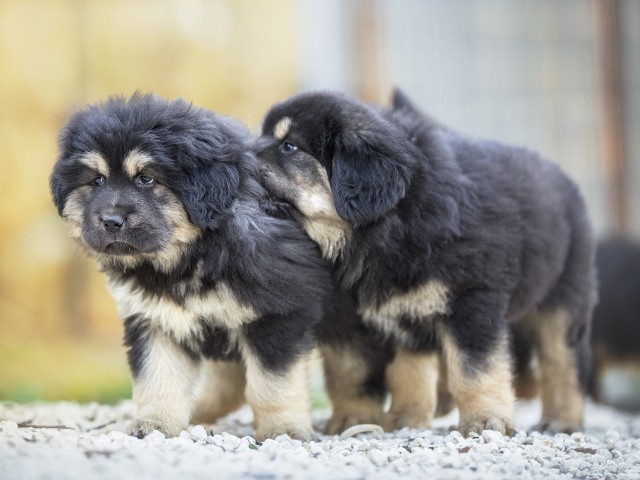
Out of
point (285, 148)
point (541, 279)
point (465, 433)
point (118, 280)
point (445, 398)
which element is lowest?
point (445, 398)

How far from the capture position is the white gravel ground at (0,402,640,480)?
3.37m

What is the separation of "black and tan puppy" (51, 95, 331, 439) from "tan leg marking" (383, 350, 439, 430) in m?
0.84

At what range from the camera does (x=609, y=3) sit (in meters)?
10.2

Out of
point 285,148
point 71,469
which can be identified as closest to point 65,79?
point 285,148

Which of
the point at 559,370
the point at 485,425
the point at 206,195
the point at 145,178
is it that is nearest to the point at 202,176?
the point at 206,195

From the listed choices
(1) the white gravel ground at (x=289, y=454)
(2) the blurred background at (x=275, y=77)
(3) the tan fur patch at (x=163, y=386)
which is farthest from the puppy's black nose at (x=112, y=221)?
(2) the blurred background at (x=275, y=77)

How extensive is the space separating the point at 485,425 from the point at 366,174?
140 centimetres

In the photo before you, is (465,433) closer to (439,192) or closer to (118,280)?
(439,192)

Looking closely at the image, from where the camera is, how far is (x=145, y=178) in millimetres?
4441

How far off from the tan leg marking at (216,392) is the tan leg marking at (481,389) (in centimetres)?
126

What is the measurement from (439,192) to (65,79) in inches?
225

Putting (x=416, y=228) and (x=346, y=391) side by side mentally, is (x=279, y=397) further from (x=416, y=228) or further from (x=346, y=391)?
(x=416, y=228)

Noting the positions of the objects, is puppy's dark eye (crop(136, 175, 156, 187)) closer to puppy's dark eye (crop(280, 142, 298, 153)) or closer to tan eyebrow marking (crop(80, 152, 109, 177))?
tan eyebrow marking (crop(80, 152, 109, 177))

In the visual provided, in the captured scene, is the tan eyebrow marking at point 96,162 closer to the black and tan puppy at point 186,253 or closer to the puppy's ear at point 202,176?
the black and tan puppy at point 186,253
